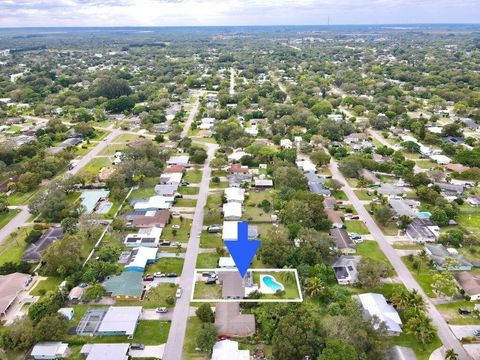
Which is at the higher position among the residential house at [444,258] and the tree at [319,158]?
the tree at [319,158]

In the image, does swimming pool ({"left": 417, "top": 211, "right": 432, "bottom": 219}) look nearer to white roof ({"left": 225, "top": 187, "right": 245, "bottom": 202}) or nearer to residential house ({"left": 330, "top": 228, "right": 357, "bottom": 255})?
residential house ({"left": 330, "top": 228, "right": 357, "bottom": 255})

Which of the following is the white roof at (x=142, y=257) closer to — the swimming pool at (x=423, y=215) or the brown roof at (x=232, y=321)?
the brown roof at (x=232, y=321)

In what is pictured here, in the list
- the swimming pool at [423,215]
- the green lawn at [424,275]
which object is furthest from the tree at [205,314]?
the swimming pool at [423,215]

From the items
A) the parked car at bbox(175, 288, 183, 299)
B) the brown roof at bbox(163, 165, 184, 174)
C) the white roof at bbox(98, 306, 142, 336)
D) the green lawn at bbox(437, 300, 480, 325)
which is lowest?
the green lawn at bbox(437, 300, 480, 325)

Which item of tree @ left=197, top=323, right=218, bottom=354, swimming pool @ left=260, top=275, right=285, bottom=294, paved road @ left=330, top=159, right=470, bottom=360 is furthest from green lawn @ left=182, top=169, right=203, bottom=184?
tree @ left=197, top=323, right=218, bottom=354

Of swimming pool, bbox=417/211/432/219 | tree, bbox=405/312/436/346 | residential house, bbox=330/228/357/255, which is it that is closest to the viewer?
tree, bbox=405/312/436/346
